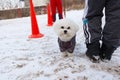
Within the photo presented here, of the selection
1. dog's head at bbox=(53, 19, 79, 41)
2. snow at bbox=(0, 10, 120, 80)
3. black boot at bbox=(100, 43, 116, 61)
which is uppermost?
dog's head at bbox=(53, 19, 79, 41)

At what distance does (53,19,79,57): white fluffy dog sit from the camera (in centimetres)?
304

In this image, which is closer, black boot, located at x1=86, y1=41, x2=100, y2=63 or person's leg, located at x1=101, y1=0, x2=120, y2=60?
person's leg, located at x1=101, y1=0, x2=120, y2=60

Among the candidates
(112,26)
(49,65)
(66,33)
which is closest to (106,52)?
(112,26)

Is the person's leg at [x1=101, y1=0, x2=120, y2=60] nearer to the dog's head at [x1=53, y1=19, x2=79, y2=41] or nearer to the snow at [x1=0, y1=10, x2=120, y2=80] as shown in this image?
the snow at [x1=0, y1=10, x2=120, y2=80]

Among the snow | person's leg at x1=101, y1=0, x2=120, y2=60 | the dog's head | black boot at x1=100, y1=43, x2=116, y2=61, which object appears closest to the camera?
the snow

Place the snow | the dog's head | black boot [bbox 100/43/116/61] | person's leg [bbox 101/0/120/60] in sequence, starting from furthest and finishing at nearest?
the dog's head → black boot [bbox 100/43/116/61] → person's leg [bbox 101/0/120/60] → the snow

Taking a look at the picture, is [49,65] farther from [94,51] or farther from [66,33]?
[94,51]

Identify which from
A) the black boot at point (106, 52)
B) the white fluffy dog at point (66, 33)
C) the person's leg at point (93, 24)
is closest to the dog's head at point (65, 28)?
the white fluffy dog at point (66, 33)

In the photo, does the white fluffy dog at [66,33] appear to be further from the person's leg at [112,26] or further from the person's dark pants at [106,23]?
the person's leg at [112,26]

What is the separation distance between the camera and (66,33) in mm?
3033

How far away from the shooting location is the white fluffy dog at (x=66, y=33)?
9.96 ft

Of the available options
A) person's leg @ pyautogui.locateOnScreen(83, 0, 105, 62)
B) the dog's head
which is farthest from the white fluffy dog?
A: person's leg @ pyautogui.locateOnScreen(83, 0, 105, 62)

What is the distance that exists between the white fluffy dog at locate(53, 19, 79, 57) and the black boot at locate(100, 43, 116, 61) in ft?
1.42

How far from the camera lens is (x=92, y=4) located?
2.73m
